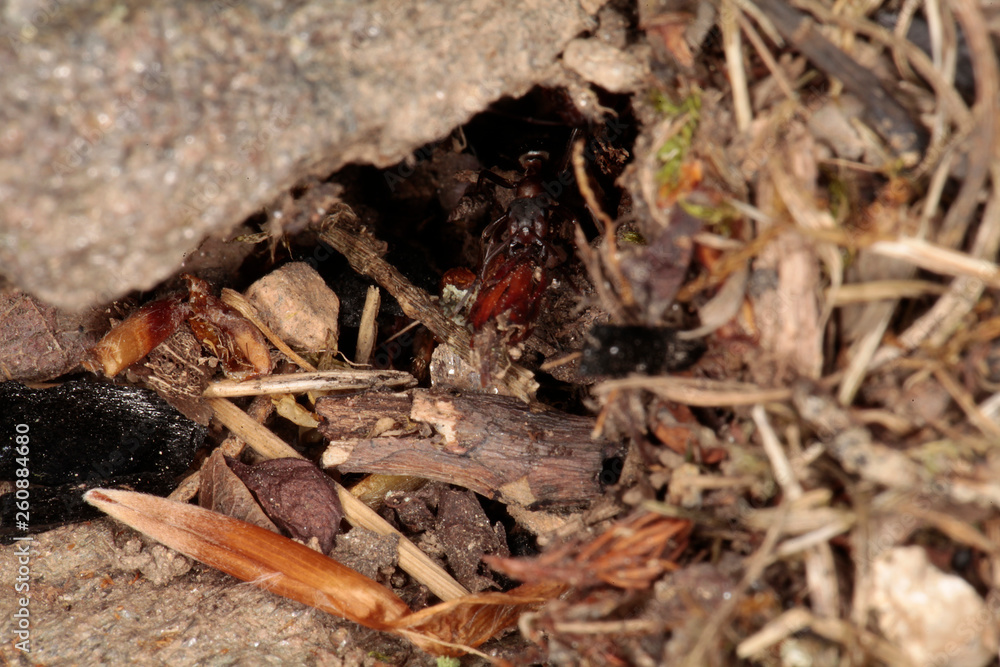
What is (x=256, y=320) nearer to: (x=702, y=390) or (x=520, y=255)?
(x=520, y=255)

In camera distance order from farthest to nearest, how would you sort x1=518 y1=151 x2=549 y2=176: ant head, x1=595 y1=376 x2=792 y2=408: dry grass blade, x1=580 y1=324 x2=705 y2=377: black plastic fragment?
x1=518 y1=151 x2=549 y2=176: ant head
x1=580 y1=324 x2=705 y2=377: black plastic fragment
x1=595 y1=376 x2=792 y2=408: dry grass blade

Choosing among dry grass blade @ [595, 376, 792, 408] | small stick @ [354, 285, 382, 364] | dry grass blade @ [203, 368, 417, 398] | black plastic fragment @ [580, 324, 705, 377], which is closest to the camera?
dry grass blade @ [595, 376, 792, 408]

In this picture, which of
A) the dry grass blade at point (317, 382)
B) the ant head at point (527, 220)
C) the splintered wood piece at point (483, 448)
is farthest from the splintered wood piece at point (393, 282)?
the ant head at point (527, 220)

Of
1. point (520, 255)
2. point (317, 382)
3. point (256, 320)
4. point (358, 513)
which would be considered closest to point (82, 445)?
point (256, 320)

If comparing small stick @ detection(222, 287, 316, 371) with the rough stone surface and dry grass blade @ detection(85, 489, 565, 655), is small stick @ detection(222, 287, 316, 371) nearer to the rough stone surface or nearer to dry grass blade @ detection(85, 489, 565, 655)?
dry grass blade @ detection(85, 489, 565, 655)

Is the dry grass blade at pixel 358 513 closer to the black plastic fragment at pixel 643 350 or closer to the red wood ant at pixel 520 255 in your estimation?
the red wood ant at pixel 520 255

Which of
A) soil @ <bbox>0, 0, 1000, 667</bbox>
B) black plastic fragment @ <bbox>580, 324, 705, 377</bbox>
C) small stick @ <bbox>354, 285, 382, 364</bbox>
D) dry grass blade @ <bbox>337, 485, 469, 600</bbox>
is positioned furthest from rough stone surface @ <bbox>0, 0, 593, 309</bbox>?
dry grass blade @ <bbox>337, 485, 469, 600</bbox>
